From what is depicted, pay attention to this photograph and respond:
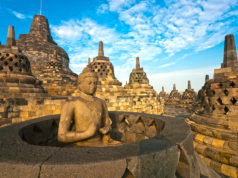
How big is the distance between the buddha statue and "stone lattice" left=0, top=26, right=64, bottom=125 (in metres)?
4.75

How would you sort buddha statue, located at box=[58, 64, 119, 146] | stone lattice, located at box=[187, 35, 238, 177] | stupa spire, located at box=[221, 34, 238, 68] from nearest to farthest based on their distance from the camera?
buddha statue, located at box=[58, 64, 119, 146] < stone lattice, located at box=[187, 35, 238, 177] < stupa spire, located at box=[221, 34, 238, 68]

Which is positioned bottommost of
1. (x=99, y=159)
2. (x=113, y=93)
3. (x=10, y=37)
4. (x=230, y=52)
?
(x=99, y=159)

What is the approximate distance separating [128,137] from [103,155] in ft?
7.80

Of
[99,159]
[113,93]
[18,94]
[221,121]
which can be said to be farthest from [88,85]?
[113,93]

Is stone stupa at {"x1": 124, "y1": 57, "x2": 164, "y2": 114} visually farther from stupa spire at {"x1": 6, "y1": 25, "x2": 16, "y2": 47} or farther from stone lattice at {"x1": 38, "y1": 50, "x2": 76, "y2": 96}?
stupa spire at {"x1": 6, "y1": 25, "x2": 16, "y2": 47}

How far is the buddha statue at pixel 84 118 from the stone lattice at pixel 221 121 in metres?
3.90

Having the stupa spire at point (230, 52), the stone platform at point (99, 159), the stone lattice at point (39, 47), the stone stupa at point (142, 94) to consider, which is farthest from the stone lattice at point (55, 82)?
the stupa spire at point (230, 52)

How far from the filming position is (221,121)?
167 inches

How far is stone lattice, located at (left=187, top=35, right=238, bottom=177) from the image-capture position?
141 inches

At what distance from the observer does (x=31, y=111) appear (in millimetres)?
5547

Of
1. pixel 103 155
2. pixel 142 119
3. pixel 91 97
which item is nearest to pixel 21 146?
pixel 103 155

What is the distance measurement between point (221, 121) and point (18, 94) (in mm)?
9203

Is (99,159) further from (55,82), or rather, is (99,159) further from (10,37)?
(55,82)

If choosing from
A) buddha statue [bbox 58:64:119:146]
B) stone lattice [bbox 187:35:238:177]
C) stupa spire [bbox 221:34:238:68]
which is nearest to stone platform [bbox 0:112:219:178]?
buddha statue [bbox 58:64:119:146]
